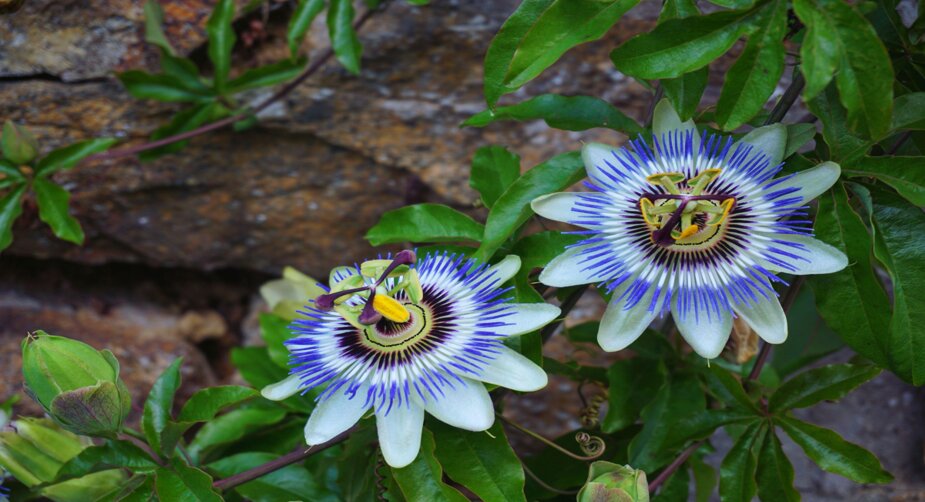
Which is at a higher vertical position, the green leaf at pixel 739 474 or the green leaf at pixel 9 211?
the green leaf at pixel 9 211

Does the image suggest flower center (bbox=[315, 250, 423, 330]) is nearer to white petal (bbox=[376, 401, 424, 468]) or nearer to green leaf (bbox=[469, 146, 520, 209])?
white petal (bbox=[376, 401, 424, 468])

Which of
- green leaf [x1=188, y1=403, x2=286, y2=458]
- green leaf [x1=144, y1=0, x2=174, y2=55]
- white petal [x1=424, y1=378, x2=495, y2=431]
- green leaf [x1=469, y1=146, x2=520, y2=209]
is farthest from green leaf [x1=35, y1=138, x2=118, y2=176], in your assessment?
white petal [x1=424, y1=378, x2=495, y2=431]

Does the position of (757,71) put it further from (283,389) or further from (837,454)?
(283,389)


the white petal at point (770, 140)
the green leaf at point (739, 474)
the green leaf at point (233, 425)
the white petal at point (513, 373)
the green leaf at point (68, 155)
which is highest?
the white petal at point (770, 140)

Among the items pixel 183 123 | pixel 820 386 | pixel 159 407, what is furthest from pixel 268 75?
pixel 820 386

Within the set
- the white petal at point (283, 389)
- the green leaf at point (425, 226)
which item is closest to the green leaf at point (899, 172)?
the green leaf at point (425, 226)

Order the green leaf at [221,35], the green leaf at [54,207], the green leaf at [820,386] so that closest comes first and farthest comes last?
the green leaf at [820,386] < the green leaf at [54,207] < the green leaf at [221,35]

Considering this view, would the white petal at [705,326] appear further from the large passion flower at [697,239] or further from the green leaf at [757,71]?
the green leaf at [757,71]

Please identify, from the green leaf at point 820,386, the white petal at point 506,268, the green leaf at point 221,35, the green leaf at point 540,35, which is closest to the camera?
the green leaf at point 540,35
